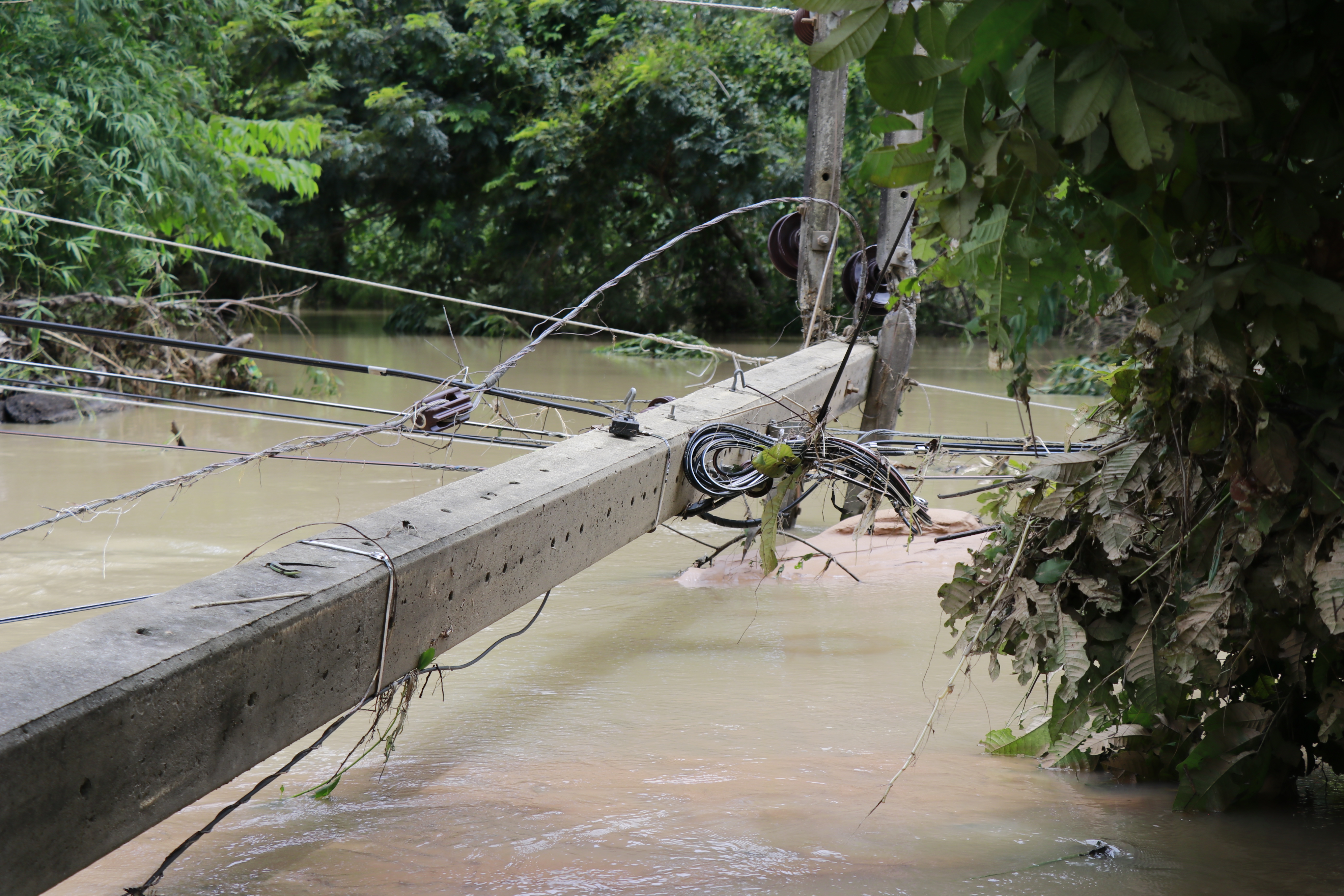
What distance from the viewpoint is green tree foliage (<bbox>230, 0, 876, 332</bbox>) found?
70.3 feet

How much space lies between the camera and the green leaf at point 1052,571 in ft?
8.98

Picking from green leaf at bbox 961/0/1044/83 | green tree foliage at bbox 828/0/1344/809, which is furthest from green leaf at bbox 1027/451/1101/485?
green leaf at bbox 961/0/1044/83

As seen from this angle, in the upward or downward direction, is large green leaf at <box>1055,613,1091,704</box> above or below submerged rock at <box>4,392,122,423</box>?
above

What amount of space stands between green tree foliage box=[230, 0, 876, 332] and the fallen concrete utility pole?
16.7m

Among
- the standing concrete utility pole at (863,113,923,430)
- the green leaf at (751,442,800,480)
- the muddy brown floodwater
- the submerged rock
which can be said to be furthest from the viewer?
the submerged rock

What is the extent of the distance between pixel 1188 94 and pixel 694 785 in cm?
216

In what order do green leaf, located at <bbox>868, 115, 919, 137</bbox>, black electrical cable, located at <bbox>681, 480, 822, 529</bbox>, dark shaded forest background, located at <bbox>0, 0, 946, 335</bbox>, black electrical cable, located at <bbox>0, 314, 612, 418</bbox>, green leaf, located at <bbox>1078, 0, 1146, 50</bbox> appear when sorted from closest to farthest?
1. green leaf, located at <bbox>1078, 0, 1146, 50</bbox>
2. green leaf, located at <bbox>868, 115, 919, 137</bbox>
3. black electrical cable, located at <bbox>0, 314, 612, 418</bbox>
4. black electrical cable, located at <bbox>681, 480, 822, 529</bbox>
5. dark shaded forest background, located at <bbox>0, 0, 946, 335</bbox>

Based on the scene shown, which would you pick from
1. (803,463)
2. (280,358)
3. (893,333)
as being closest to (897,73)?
(803,463)

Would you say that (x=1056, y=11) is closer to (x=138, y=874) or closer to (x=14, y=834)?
(x=14, y=834)

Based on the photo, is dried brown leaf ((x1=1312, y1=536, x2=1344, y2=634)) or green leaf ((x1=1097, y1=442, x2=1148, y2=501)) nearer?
dried brown leaf ((x1=1312, y1=536, x2=1344, y2=634))

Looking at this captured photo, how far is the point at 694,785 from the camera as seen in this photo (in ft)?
9.96

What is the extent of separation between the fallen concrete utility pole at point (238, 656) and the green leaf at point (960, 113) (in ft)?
4.96

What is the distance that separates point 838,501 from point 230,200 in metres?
9.63

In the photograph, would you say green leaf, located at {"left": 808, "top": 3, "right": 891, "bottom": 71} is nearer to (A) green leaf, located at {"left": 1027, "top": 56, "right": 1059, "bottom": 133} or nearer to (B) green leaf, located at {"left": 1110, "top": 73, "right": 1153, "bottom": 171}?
(A) green leaf, located at {"left": 1027, "top": 56, "right": 1059, "bottom": 133}
